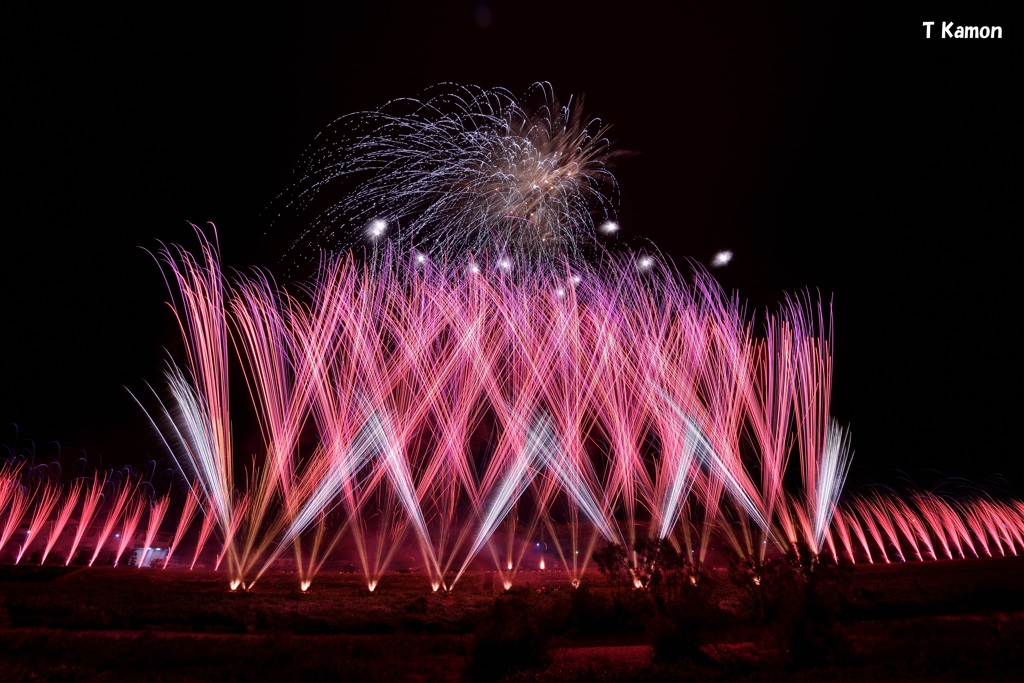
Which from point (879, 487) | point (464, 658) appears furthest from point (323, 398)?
point (879, 487)

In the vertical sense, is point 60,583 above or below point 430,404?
below

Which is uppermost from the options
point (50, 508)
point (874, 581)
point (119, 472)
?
point (119, 472)

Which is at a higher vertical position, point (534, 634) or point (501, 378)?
point (501, 378)

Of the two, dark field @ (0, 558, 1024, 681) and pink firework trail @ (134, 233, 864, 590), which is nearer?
dark field @ (0, 558, 1024, 681)

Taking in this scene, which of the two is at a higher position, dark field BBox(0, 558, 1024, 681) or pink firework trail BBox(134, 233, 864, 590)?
pink firework trail BBox(134, 233, 864, 590)

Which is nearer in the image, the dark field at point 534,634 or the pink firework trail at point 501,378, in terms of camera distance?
the dark field at point 534,634

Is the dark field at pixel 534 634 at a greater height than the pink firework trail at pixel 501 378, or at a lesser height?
lesser

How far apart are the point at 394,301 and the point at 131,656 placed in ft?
31.9

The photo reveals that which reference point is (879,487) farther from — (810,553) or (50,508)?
(50,508)

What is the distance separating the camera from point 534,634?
33.0 ft

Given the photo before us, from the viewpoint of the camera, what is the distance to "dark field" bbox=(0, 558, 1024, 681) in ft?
31.2

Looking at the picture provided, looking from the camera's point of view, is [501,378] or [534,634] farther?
[501,378]

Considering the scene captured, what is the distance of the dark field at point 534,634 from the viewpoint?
9.52m

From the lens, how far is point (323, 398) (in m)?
16.2
